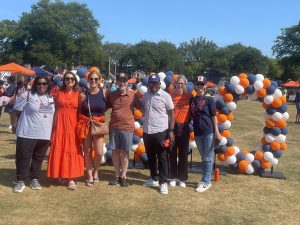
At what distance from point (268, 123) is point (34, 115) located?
4.44m

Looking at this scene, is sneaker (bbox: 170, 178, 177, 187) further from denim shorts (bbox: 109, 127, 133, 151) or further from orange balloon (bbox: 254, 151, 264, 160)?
orange balloon (bbox: 254, 151, 264, 160)

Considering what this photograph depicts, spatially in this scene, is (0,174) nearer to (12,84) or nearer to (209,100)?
(209,100)

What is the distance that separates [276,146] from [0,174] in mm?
5112

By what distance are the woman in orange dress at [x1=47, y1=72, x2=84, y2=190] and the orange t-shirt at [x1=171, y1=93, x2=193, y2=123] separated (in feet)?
5.02

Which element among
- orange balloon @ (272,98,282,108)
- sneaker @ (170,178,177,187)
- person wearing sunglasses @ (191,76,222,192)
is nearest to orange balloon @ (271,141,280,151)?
orange balloon @ (272,98,282,108)

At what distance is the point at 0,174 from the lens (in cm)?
712

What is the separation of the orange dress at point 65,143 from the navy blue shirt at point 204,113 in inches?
73.2

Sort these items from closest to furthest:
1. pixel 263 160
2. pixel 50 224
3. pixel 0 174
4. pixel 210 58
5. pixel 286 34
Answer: pixel 50 224
pixel 0 174
pixel 263 160
pixel 286 34
pixel 210 58

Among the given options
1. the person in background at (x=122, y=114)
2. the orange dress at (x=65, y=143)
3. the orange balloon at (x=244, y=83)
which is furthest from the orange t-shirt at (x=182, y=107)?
the orange balloon at (x=244, y=83)

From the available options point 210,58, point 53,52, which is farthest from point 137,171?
point 210,58

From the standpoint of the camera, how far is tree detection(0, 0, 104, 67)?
6156cm

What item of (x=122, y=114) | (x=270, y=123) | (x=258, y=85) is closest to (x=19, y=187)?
(x=122, y=114)

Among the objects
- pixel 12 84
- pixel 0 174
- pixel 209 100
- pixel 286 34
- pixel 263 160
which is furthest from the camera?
pixel 286 34

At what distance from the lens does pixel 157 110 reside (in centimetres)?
609
